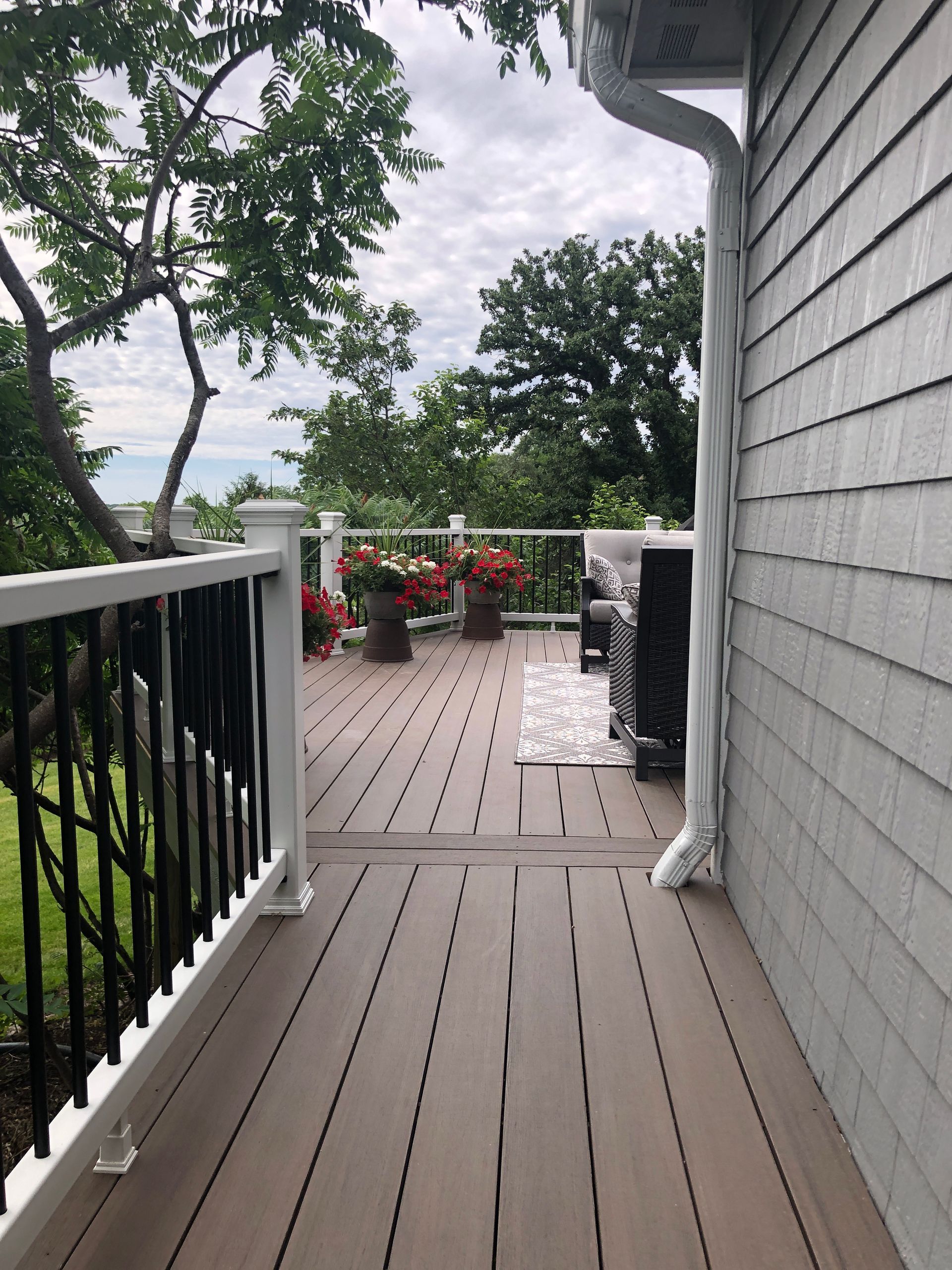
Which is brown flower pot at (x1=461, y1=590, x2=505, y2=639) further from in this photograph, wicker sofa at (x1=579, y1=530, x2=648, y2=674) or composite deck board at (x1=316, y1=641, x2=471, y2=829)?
composite deck board at (x1=316, y1=641, x2=471, y2=829)

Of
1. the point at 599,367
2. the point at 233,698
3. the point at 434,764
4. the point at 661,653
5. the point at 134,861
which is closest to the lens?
the point at 134,861

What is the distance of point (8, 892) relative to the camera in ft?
12.4

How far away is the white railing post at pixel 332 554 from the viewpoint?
20.5 feet

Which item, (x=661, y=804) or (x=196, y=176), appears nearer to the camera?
(x=196, y=176)

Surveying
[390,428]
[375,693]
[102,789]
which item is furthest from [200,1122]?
[390,428]

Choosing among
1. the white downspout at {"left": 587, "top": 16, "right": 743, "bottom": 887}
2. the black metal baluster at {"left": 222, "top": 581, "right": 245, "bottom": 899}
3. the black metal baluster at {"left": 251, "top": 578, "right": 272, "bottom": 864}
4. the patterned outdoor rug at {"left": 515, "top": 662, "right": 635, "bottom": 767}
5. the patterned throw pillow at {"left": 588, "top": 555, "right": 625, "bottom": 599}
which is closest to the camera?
the black metal baluster at {"left": 222, "top": 581, "right": 245, "bottom": 899}

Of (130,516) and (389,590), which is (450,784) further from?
(389,590)

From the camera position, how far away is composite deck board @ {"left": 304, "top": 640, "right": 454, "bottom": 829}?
3.10 m

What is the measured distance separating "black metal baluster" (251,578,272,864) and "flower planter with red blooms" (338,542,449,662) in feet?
12.1

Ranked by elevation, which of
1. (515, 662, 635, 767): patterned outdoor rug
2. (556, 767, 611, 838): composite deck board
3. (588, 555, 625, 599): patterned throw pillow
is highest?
(588, 555, 625, 599): patterned throw pillow

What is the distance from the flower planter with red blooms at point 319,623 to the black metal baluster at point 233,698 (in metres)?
2.01

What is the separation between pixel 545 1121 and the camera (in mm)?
1438

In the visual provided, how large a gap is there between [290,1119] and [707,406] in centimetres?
196

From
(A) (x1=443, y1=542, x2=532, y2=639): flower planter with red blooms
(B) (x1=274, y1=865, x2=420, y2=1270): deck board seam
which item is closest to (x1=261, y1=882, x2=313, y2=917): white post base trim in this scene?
(B) (x1=274, y1=865, x2=420, y2=1270): deck board seam
